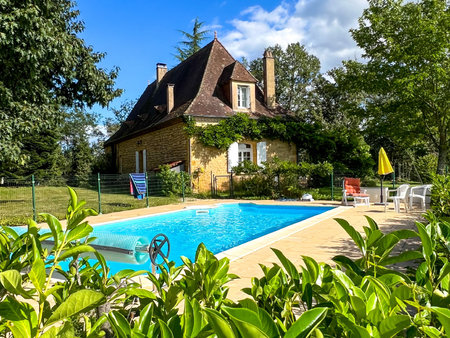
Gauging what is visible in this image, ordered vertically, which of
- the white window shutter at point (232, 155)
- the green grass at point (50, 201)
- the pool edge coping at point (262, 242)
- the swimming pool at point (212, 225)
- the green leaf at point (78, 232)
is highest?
the white window shutter at point (232, 155)

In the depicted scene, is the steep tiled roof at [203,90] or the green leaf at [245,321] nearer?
the green leaf at [245,321]

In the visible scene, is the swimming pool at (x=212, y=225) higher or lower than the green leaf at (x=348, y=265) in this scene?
lower

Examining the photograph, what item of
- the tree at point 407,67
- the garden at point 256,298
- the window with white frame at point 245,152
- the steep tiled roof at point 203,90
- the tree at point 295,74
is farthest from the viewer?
the tree at point 295,74

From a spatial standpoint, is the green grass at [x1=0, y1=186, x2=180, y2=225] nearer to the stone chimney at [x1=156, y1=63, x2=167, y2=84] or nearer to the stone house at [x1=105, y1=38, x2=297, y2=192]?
the stone house at [x1=105, y1=38, x2=297, y2=192]

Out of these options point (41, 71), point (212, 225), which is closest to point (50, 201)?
point (41, 71)

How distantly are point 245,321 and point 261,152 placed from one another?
63.5 ft

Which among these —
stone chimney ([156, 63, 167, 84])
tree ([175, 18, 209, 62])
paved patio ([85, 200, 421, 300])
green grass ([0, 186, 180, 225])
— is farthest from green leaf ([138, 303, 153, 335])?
tree ([175, 18, 209, 62])

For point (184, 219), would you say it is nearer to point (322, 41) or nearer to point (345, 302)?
point (345, 302)

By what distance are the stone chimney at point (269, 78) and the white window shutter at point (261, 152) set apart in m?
3.02

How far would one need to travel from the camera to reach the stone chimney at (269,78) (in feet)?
67.8

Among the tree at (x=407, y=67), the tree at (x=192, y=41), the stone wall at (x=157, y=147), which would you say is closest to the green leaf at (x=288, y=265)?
the tree at (x=407, y=67)

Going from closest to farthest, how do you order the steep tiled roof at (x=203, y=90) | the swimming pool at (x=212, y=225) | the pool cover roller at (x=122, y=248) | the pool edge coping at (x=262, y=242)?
the pool cover roller at (x=122, y=248), the pool edge coping at (x=262, y=242), the swimming pool at (x=212, y=225), the steep tiled roof at (x=203, y=90)

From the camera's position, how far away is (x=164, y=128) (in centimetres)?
2045

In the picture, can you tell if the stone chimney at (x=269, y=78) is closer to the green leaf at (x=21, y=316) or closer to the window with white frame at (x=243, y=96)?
the window with white frame at (x=243, y=96)
